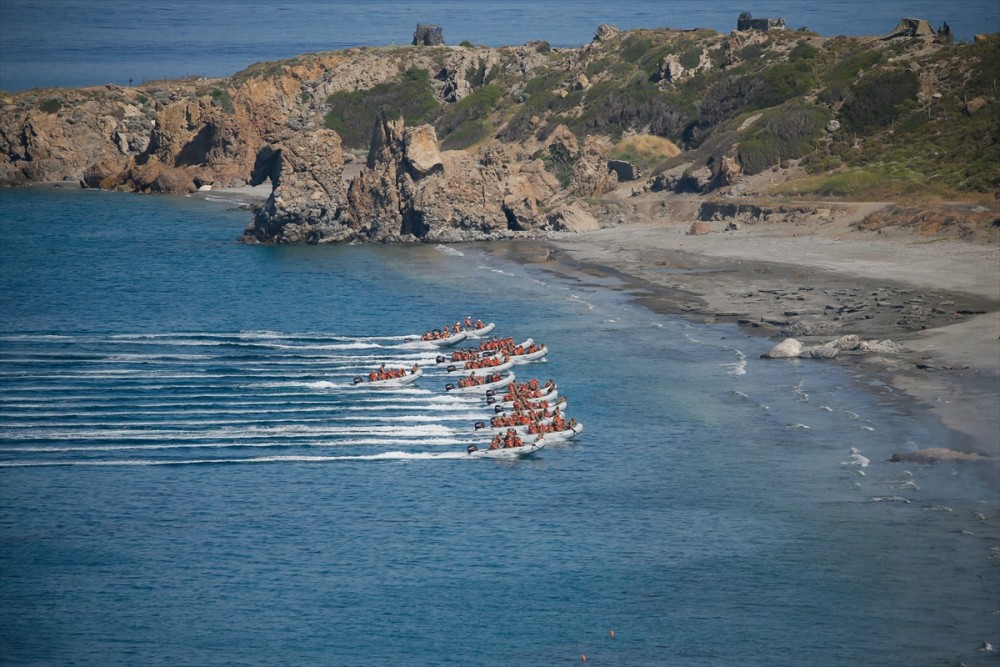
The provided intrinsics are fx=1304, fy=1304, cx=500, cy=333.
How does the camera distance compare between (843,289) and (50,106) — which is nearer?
(843,289)

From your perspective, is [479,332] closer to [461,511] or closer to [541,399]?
[541,399]

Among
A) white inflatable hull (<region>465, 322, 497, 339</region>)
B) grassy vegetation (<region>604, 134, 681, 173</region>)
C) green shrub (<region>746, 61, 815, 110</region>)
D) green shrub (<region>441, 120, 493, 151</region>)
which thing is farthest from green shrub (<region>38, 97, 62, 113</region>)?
white inflatable hull (<region>465, 322, 497, 339</region>)

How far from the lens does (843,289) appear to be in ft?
288

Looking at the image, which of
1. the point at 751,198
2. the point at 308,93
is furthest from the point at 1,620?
the point at 308,93

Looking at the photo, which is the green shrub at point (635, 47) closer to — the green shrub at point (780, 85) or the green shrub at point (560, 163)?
the green shrub at point (780, 85)

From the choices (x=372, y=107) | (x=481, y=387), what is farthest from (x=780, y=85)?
(x=481, y=387)

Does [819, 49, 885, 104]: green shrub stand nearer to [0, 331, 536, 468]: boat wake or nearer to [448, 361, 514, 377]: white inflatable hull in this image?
[0, 331, 536, 468]: boat wake

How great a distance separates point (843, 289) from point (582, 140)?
68.3 m

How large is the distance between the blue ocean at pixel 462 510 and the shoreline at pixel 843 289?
2.34 meters

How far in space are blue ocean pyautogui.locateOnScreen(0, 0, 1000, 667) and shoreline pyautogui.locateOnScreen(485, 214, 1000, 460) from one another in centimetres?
234

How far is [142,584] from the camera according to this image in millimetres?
46969

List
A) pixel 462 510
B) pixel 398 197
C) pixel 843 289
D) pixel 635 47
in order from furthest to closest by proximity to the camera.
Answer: pixel 635 47, pixel 398 197, pixel 843 289, pixel 462 510

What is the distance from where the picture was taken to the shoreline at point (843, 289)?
6550cm

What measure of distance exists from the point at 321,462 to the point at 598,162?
85.7m
